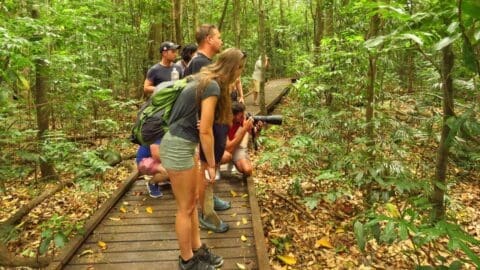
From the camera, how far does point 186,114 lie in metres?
3.08

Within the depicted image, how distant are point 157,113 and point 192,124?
0.51m

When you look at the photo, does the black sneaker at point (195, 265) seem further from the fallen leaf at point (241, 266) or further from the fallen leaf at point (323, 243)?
the fallen leaf at point (323, 243)

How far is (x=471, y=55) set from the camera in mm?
1608

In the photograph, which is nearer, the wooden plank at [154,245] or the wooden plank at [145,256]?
the wooden plank at [145,256]

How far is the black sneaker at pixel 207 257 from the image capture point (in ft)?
11.5

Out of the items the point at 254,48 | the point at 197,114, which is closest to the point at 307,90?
the point at 197,114

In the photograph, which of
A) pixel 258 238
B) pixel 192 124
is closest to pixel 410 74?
pixel 258 238

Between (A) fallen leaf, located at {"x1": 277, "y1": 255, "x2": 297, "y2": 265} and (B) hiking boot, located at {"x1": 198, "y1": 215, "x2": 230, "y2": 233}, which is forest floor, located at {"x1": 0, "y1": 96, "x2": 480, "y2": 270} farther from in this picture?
(B) hiking boot, located at {"x1": 198, "y1": 215, "x2": 230, "y2": 233}

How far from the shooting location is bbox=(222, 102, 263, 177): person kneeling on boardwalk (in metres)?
5.13

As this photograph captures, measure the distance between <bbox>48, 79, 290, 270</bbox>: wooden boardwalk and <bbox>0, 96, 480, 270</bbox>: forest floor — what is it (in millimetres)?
331

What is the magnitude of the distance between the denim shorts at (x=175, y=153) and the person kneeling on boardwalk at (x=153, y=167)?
189cm

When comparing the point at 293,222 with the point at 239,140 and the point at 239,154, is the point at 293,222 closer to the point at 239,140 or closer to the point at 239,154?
the point at 239,154

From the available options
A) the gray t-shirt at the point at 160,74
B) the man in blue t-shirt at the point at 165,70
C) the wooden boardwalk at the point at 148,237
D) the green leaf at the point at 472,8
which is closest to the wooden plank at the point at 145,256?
the wooden boardwalk at the point at 148,237

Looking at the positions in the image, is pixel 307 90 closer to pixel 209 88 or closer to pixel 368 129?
pixel 368 129
